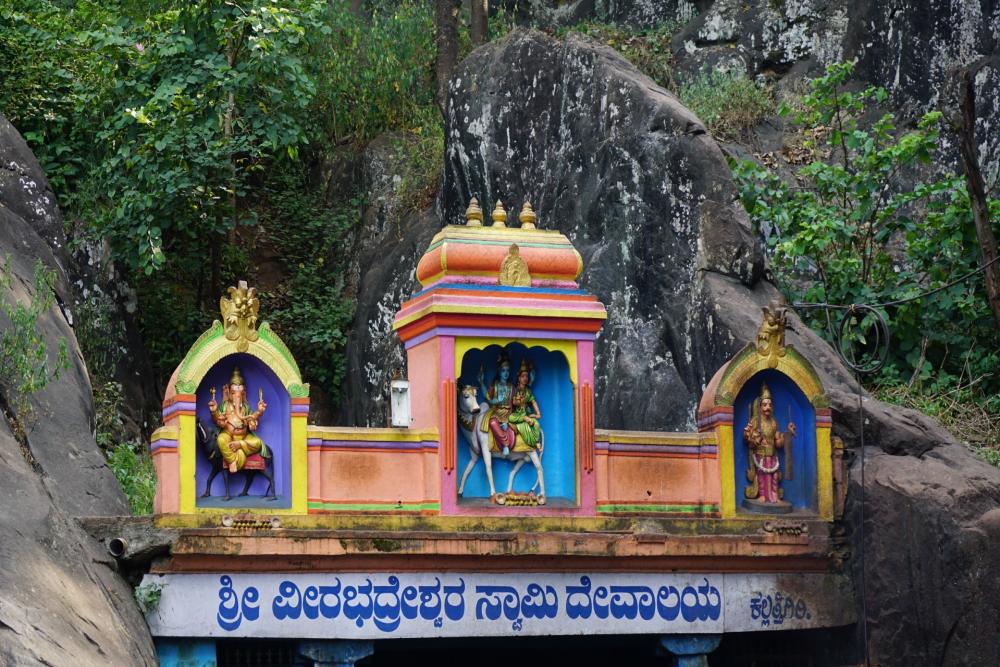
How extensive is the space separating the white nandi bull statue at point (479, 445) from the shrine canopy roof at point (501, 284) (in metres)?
0.67

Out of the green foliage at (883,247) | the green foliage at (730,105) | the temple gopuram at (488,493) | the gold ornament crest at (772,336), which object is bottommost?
the temple gopuram at (488,493)

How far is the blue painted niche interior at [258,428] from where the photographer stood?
11.7 meters

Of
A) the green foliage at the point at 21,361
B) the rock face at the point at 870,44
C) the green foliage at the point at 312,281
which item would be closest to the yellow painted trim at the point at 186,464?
the green foliage at the point at 21,361

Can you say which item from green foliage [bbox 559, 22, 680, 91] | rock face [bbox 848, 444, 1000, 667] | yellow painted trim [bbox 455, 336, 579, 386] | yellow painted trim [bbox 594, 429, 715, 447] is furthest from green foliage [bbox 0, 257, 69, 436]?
green foliage [bbox 559, 22, 680, 91]

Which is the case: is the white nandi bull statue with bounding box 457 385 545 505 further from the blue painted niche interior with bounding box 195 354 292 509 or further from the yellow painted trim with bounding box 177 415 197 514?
the yellow painted trim with bounding box 177 415 197 514

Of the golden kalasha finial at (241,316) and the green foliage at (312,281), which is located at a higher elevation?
the green foliage at (312,281)

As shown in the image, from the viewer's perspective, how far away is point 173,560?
11195 millimetres

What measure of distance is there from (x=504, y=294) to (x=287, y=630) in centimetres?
316

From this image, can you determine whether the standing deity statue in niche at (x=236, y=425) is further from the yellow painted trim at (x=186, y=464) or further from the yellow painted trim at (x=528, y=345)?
→ the yellow painted trim at (x=528, y=345)

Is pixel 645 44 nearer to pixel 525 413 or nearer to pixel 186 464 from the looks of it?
pixel 525 413

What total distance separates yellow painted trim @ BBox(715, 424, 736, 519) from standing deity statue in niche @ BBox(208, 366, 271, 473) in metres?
3.86

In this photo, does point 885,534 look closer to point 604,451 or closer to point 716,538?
point 716,538

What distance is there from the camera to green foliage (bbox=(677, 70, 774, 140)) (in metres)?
21.6

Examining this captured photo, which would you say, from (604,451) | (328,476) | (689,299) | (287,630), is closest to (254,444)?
(328,476)
